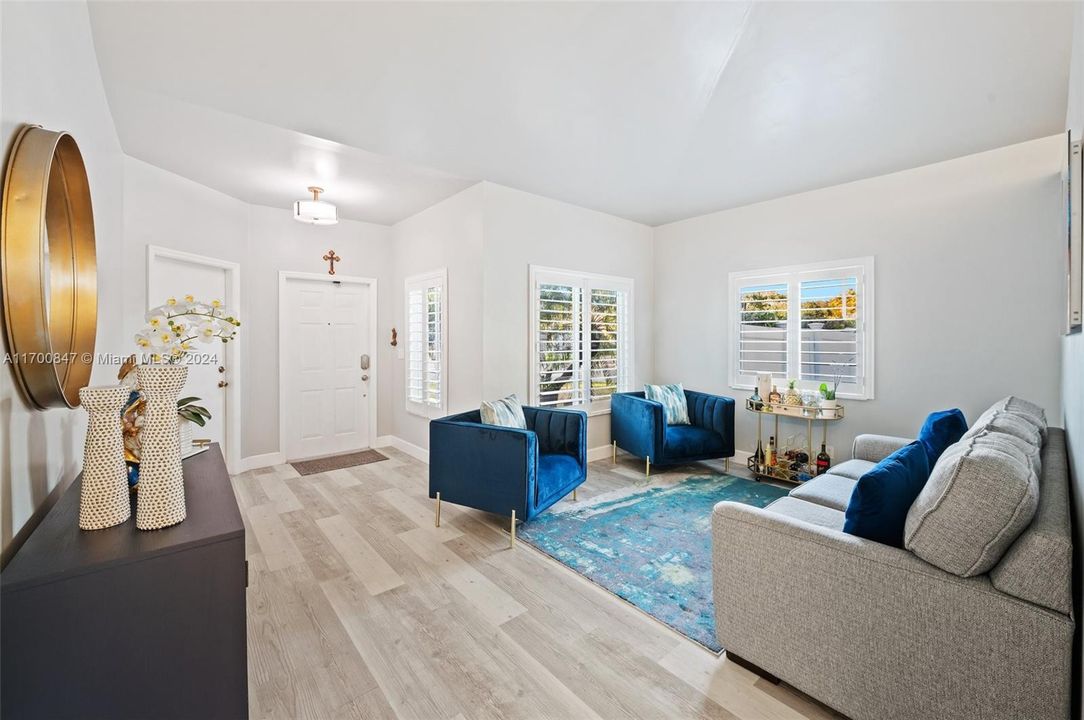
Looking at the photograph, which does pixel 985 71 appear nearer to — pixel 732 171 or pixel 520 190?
pixel 732 171

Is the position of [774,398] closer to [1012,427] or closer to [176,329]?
[1012,427]

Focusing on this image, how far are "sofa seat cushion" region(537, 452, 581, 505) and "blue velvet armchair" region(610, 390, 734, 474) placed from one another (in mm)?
1052

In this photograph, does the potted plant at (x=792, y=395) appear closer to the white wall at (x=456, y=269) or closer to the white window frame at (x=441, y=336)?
the white wall at (x=456, y=269)

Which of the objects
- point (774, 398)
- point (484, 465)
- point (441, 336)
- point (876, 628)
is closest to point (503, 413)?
point (484, 465)

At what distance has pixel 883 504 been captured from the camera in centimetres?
147

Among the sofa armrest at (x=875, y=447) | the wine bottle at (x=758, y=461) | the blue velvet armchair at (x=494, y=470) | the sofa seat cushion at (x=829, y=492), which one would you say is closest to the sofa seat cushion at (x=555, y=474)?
the blue velvet armchair at (x=494, y=470)

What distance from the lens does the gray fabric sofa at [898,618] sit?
115 centimetres

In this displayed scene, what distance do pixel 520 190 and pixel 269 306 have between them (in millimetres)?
2789

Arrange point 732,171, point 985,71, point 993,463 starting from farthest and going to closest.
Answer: point 732,171
point 985,71
point 993,463

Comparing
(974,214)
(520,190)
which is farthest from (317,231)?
(974,214)

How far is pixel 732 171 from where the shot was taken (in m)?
3.67

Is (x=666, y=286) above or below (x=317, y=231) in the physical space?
below

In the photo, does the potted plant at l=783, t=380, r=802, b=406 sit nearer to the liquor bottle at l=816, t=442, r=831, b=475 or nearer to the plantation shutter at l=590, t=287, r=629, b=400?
the liquor bottle at l=816, t=442, r=831, b=475

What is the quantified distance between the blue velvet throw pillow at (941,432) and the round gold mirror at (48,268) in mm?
3162
